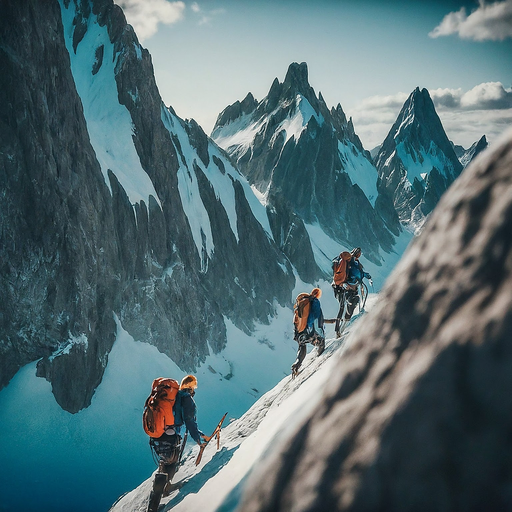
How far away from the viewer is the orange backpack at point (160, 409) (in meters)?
6.28

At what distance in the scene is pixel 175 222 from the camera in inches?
1177

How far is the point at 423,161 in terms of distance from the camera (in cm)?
13100

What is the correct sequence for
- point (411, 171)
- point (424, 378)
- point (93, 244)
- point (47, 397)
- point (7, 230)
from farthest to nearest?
point (411, 171)
point (93, 244)
point (47, 397)
point (7, 230)
point (424, 378)

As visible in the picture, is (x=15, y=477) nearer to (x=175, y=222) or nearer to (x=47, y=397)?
(x=47, y=397)

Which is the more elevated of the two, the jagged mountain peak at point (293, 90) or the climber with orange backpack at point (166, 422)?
the jagged mountain peak at point (293, 90)

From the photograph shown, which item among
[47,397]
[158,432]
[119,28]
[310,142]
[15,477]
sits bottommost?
[158,432]

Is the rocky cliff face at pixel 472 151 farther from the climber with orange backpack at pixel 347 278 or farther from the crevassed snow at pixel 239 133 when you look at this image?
the climber with orange backpack at pixel 347 278

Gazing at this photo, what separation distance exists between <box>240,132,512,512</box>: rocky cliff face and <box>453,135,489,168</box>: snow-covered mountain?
17197 centimetres

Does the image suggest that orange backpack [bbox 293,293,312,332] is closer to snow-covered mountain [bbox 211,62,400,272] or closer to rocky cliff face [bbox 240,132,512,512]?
rocky cliff face [bbox 240,132,512,512]

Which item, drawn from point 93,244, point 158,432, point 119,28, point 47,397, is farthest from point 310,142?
point 158,432

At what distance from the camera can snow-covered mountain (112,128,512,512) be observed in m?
1.20

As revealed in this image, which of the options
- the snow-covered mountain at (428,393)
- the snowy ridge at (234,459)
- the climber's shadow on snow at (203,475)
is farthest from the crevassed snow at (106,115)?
the snow-covered mountain at (428,393)

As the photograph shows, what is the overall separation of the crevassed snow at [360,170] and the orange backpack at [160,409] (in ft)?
259

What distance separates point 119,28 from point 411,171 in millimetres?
114664
